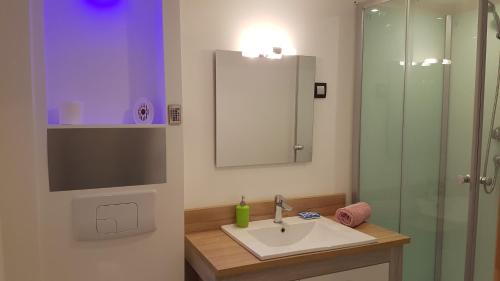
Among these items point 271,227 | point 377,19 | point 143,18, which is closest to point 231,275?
point 271,227

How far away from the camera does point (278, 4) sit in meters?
2.13

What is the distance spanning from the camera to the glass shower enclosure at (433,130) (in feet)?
5.97

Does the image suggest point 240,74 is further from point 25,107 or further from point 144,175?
point 25,107

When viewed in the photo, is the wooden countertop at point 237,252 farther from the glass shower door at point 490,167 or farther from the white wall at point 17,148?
the white wall at point 17,148

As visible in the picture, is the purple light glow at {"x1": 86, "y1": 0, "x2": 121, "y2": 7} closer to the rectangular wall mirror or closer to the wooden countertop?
the rectangular wall mirror

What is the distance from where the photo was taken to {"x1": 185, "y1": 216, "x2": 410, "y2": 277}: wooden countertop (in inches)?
61.3

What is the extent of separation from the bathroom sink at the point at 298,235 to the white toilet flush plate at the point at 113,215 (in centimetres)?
46

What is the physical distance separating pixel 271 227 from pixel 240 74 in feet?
2.77

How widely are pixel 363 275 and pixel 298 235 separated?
39 cm

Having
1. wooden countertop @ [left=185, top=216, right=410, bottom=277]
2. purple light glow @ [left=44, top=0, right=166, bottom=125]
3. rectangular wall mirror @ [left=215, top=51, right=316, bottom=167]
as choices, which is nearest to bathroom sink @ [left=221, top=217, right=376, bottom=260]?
wooden countertop @ [left=185, top=216, right=410, bottom=277]

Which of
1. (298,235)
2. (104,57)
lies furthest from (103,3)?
(298,235)

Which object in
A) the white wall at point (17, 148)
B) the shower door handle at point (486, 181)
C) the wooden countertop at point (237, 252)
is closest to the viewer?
the white wall at point (17, 148)

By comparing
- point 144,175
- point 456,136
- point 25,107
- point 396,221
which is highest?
point 25,107

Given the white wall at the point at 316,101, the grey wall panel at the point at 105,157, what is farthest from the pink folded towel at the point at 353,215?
the grey wall panel at the point at 105,157
